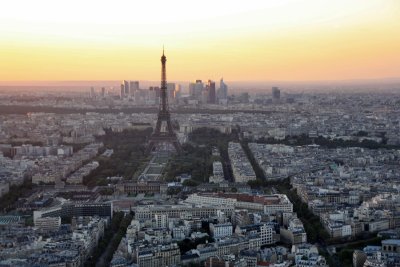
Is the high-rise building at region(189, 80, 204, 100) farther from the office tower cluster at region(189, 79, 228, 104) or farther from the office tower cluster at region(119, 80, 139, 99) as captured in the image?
the office tower cluster at region(119, 80, 139, 99)

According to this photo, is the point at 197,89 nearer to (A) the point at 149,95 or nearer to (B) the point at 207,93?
(B) the point at 207,93

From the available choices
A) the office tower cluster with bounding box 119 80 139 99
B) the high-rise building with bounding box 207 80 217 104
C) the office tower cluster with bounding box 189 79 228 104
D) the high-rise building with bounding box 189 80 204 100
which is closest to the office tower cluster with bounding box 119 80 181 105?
the office tower cluster with bounding box 119 80 139 99

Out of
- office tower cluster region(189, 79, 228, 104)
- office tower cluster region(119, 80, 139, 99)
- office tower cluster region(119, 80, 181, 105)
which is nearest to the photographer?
office tower cluster region(119, 80, 181, 105)

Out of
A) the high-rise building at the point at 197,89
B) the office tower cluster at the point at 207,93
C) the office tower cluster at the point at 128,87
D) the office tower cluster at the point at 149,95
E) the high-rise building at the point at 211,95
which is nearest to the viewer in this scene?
the office tower cluster at the point at 149,95

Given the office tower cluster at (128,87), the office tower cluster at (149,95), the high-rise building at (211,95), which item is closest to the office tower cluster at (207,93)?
the high-rise building at (211,95)

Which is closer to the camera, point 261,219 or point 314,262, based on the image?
point 314,262

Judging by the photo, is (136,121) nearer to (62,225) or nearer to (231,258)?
(62,225)

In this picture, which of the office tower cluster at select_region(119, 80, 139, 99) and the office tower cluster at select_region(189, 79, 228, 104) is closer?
the office tower cluster at select_region(189, 79, 228, 104)

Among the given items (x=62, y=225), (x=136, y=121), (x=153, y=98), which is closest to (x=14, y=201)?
(x=62, y=225)

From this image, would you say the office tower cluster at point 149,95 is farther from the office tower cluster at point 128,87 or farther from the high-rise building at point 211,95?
the high-rise building at point 211,95
